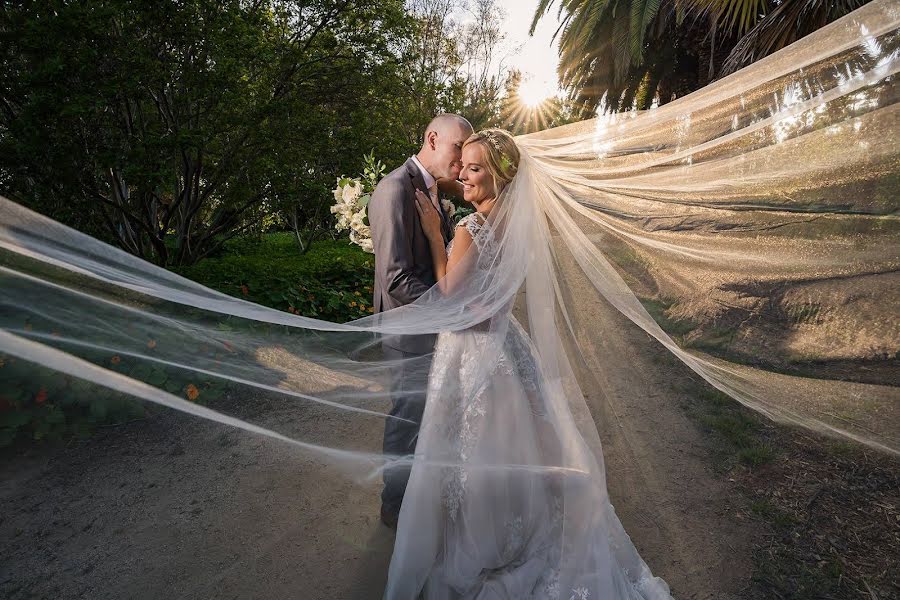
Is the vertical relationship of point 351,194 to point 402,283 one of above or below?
above

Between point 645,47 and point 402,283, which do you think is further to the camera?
point 645,47

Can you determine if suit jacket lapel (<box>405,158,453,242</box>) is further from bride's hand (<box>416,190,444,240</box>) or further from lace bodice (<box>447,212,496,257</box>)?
lace bodice (<box>447,212,496,257</box>)

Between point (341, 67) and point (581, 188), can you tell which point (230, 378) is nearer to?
point (581, 188)

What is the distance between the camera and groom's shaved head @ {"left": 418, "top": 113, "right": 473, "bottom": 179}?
8.80 feet

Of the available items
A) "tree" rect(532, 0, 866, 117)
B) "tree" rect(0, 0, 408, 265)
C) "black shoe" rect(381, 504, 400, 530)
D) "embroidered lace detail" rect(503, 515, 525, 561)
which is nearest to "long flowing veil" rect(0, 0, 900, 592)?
"embroidered lace detail" rect(503, 515, 525, 561)

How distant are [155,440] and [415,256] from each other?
1443 mm

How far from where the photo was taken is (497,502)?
7.67 feet

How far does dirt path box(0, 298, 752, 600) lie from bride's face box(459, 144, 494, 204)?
2.71 ft

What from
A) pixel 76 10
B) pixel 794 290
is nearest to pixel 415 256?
pixel 794 290

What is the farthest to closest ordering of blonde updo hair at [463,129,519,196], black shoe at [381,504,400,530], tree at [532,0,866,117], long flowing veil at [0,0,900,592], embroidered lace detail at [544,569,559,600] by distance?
tree at [532,0,866,117] → black shoe at [381,504,400,530] → blonde updo hair at [463,129,519,196] → embroidered lace detail at [544,569,559,600] → long flowing veil at [0,0,900,592]

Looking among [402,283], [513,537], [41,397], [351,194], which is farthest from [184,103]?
[513,537]

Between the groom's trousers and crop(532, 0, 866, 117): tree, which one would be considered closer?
the groom's trousers

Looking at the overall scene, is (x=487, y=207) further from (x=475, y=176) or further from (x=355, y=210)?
(x=355, y=210)

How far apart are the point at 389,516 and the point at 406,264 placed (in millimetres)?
1341
